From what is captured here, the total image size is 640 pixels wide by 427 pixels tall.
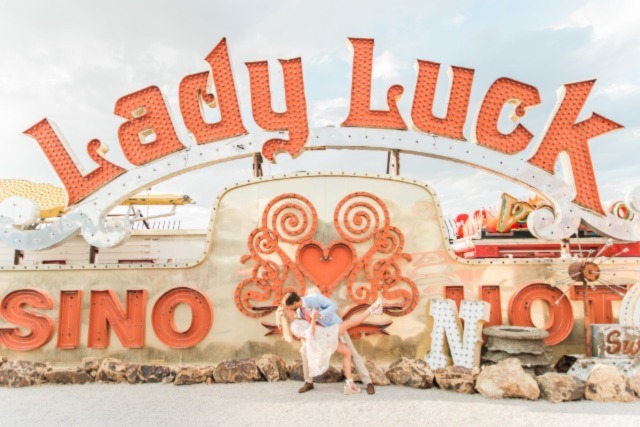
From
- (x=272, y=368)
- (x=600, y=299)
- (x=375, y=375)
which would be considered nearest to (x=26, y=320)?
(x=272, y=368)

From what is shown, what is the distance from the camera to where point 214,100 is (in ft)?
28.2

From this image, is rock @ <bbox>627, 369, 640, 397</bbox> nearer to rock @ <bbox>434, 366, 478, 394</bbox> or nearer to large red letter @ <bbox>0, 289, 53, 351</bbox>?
rock @ <bbox>434, 366, 478, 394</bbox>

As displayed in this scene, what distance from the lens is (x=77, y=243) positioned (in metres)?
10.4

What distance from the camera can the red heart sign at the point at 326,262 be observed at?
7.64 meters

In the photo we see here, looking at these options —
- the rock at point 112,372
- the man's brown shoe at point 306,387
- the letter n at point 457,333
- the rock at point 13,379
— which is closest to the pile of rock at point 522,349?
the letter n at point 457,333

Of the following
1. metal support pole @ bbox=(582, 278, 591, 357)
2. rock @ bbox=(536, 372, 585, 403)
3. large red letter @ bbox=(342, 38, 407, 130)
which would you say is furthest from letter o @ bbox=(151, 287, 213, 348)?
metal support pole @ bbox=(582, 278, 591, 357)

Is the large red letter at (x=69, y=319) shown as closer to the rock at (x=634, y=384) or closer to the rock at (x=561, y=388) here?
the rock at (x=561, y=388)

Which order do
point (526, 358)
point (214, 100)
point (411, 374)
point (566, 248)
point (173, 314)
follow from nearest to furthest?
point (411, 374), point (526, 358), point (173, 314), point (566, 248), point (214, 100)

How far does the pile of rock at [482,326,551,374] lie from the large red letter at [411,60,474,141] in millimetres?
3433

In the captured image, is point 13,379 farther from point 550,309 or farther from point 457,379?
point 550,309

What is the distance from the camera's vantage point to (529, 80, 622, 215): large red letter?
8.34m

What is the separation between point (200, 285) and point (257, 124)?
291 centimetres

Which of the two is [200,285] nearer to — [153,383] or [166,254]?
[153,383]

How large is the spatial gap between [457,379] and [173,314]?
14.6ft
